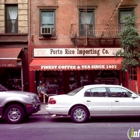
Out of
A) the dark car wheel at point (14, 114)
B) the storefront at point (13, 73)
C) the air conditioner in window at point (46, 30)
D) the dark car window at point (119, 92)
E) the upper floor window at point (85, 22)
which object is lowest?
the dark car wheel at point (14, 114)

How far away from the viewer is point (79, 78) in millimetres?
18062

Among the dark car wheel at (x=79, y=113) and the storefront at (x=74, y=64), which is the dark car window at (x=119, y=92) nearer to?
the dark car wheel at (x=79, y=113)

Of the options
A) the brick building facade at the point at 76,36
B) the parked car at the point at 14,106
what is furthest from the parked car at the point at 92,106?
the brick building facade at the point at 76,36

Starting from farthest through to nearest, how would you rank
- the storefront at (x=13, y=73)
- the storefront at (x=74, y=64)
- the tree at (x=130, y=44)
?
the storefront at (x=13, y=73)
the storefront at (x=74, y=64)
the tree at (x=130, y=44)

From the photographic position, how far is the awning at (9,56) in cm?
1596

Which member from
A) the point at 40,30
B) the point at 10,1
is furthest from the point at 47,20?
the point at 10,1

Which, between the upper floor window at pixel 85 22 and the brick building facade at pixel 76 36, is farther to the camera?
the upper floor window at pixel 85 22

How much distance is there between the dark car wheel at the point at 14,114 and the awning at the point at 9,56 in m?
6.03

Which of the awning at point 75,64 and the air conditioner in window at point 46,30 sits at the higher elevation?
the air conditioner in window at point 46,30

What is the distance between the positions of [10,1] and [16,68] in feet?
15.1

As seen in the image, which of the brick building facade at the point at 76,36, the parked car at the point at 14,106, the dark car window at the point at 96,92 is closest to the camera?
the parked car at the point at 14,106

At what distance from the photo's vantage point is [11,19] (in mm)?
18031

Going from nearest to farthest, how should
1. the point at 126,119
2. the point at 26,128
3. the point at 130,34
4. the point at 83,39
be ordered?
the point at 26,128
the point at 126,119
the point at 130,34
the point at 83,39

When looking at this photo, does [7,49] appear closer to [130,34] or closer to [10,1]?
[10,1]
